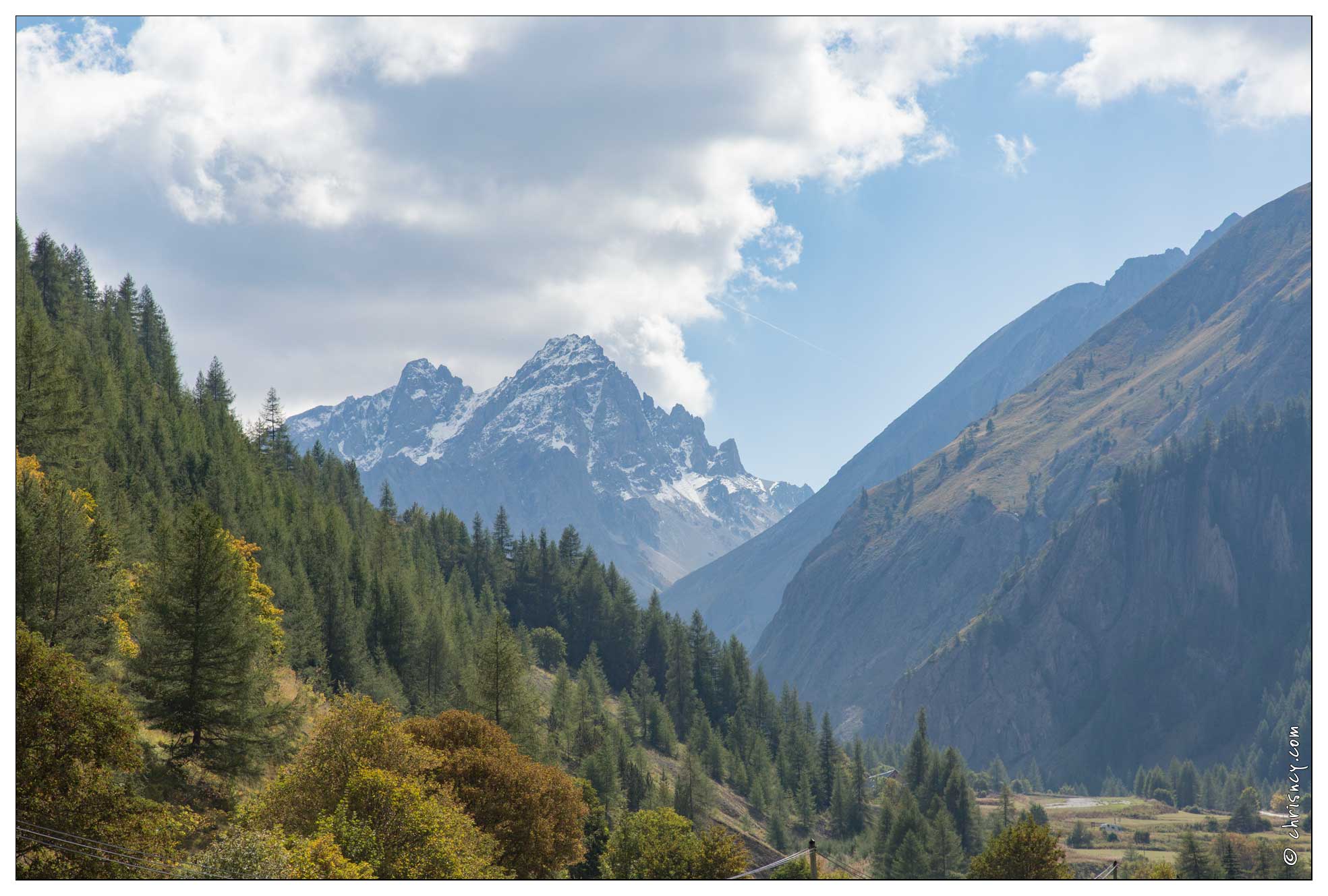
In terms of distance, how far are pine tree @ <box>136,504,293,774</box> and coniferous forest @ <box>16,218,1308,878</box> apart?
0.14 meters

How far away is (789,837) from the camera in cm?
14462

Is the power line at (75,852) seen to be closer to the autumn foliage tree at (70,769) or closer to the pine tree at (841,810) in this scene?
the autumn foliage tree at (70,769)

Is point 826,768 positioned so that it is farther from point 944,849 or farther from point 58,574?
point 58,574

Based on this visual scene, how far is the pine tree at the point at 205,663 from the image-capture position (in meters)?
54.5

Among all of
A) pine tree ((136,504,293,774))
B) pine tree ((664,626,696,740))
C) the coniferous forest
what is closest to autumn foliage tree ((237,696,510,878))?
the coniferous forest

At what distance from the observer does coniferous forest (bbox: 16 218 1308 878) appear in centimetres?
4444

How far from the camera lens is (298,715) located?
5847cm

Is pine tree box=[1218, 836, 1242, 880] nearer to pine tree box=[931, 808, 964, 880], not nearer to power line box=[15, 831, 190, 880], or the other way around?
pine tree box=[931, 808, 964, 880]

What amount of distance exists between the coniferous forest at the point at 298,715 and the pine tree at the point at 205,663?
5.3 inches

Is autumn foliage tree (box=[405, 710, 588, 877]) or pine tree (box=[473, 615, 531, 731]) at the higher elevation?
pine tree (box=[473, 615, 531, 731])

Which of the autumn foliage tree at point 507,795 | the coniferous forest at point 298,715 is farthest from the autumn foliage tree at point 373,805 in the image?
the autumn foliage tree at point 507,795

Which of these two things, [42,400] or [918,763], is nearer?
[42,400]

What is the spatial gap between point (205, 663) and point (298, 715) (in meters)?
6.10

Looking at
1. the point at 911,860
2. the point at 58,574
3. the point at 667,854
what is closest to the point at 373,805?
the point at 58,574
